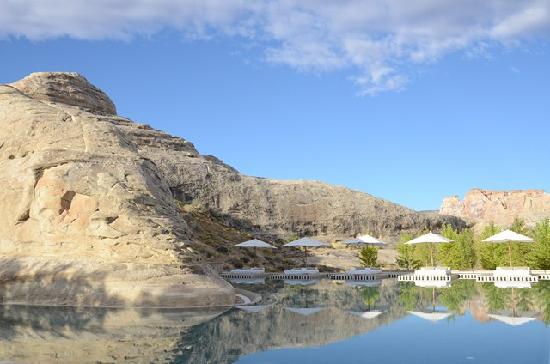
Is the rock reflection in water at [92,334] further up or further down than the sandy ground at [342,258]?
further down

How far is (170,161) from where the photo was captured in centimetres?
5847

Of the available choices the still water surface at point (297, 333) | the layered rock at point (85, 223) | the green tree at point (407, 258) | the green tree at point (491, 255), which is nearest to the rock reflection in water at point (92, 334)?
the still water surface at point (297, 333)

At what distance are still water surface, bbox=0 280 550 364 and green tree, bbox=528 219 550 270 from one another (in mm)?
11748

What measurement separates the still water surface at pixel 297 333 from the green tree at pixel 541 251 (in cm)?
1175

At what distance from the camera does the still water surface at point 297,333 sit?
42.1ft

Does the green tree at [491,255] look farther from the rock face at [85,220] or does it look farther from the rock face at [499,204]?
the rock face at [499,204]

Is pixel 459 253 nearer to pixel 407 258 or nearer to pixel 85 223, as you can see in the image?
pixel 407 258

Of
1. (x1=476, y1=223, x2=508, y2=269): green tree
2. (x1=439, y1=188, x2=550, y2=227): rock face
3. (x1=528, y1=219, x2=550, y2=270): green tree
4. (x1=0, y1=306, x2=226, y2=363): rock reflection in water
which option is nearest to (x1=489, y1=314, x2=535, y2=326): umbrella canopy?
(x1=0, y1=306, x2=226, y2=363): rock reflection in water

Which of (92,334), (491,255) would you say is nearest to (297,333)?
(92,334)

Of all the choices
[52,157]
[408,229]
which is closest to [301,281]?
[52,157]

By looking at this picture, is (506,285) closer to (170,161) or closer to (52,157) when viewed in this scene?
(52,157)

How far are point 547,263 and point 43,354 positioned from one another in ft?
95.7

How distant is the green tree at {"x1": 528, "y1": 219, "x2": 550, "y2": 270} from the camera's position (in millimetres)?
33781

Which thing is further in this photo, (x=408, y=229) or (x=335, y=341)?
(x=408, y=229)
